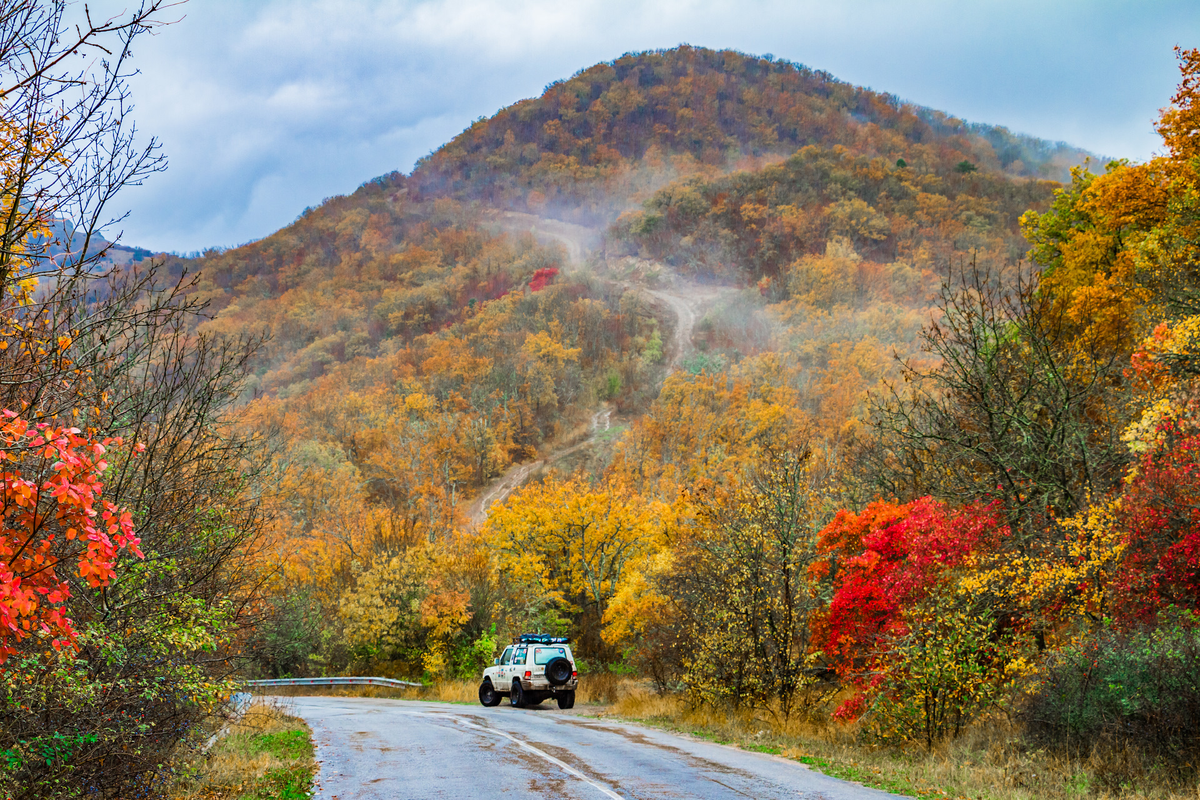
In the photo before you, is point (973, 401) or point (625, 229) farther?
point (625, 229)

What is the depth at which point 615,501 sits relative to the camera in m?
37.1

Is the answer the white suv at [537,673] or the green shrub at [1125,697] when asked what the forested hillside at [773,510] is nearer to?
the green shrub at [1125,697]

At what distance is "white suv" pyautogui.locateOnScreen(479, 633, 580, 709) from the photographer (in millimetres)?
22938

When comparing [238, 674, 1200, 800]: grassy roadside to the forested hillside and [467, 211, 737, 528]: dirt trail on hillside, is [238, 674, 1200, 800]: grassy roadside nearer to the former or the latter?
the forested hillside

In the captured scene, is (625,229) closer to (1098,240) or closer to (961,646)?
(1098,240)

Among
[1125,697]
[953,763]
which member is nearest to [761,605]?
[953,763]

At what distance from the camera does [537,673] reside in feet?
75.4

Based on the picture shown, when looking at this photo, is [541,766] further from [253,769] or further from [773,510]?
[773,510]

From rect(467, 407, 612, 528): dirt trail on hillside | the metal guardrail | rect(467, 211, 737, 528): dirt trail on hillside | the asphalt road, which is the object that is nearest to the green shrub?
the asphalt road

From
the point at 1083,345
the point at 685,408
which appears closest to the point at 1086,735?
the point at 1083,345

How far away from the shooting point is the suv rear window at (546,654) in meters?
23.0

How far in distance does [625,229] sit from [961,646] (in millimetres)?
144267

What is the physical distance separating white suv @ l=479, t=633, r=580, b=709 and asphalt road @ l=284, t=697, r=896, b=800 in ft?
18.2

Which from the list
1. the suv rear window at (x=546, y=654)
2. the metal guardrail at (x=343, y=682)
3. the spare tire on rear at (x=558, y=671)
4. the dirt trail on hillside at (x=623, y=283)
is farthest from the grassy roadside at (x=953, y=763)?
the dirt trail on hillside at (x=623, y=283)
